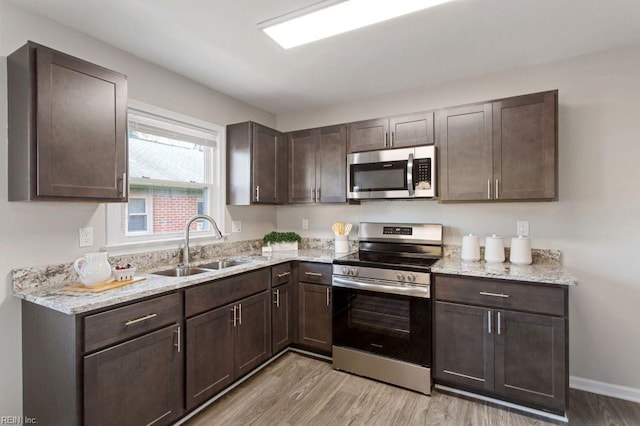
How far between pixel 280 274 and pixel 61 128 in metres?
1.83

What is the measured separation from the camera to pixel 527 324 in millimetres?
2035

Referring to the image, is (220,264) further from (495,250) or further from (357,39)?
(495,250)

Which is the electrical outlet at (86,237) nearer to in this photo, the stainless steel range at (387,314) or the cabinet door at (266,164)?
the cabinet door at (266,164)

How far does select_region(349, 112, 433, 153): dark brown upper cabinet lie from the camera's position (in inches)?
106

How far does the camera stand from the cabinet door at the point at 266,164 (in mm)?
3057

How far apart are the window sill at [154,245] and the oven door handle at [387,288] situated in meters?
1.24

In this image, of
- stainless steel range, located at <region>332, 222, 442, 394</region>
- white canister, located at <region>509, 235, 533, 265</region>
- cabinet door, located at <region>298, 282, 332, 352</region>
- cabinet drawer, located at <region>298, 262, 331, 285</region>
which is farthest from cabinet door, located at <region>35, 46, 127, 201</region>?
white canister, located at <region>509, 235, 533, 265</region>

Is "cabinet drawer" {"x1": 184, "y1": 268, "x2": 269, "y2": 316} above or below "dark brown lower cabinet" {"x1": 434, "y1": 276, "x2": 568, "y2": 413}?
above

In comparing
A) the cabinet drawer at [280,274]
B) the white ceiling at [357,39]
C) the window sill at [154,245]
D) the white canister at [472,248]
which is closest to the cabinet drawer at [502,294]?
the white canister at [472,248]

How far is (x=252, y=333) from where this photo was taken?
2.51 m

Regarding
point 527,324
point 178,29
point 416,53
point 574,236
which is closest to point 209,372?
point 527,324

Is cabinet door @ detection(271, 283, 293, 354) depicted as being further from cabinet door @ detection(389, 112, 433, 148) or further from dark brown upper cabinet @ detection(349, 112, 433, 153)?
cabinet door @ detection(389, 112, 433, 148)

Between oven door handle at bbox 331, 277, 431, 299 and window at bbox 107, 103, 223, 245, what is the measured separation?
1342 mm

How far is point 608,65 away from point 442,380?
265 centimetres
